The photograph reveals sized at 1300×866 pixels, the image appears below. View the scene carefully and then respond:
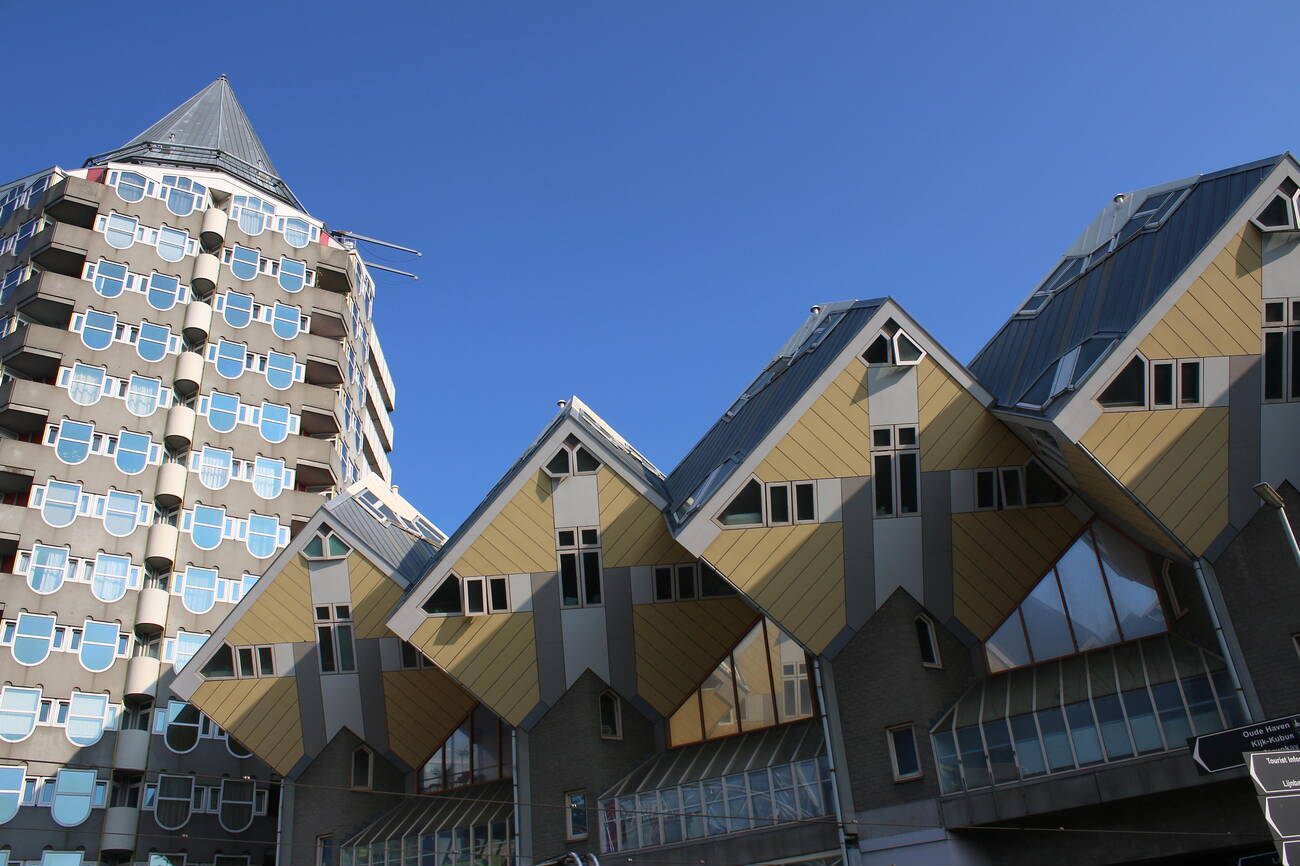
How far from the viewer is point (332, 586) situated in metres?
38.6

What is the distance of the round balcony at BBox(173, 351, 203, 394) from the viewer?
181ft

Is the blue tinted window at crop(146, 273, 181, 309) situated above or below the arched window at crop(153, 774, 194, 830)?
above

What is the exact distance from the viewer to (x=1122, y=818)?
2655cm

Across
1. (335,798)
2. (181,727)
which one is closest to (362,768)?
(335,798)

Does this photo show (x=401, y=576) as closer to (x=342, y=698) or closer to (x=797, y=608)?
(x=342, y=698)

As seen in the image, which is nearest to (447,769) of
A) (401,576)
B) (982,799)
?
(401,576)

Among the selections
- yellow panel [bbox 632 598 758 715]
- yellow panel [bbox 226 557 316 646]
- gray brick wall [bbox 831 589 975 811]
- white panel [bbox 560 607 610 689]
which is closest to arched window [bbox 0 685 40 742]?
yellow panel [bbox 226 557 316 646]

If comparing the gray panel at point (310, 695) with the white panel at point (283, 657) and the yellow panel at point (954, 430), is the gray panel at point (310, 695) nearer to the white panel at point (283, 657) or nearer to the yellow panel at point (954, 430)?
the white panel at point (283, 657)

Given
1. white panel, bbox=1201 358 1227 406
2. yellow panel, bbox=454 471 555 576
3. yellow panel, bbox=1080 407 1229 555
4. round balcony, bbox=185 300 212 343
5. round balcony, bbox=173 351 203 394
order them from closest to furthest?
yellow panel, bbox=1080 407 1229 555 → white panel, bbox=1201 358 1227 406 → yellow panel, bbox=454 471 555 576 → round balcony, bbox=173 351 203 394 → round balcony, bbox=185 300 212 343

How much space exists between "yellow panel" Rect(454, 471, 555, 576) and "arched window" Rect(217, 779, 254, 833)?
22.9 metres

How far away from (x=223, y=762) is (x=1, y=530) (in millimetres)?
13996

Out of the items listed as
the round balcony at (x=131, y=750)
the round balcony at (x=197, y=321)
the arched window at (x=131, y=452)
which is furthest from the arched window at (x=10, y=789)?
the round balcony at (x=197, y=321)

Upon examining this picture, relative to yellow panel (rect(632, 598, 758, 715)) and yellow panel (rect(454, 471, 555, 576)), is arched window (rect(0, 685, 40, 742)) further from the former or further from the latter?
yellow panel (rect(632, 598, 758, 715))

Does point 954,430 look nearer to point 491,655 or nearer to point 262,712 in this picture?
point 491,655
